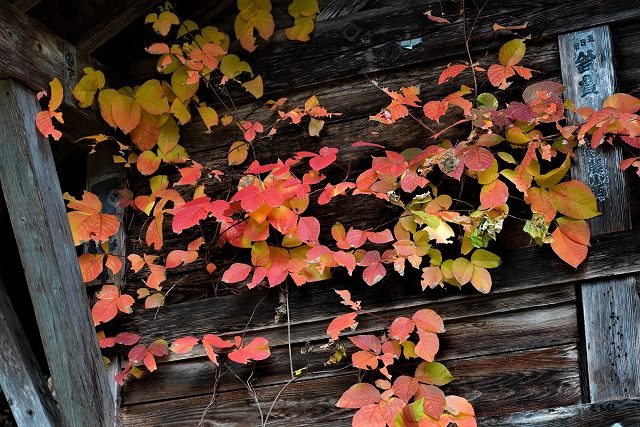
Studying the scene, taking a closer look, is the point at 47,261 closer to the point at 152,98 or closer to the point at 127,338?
the point at 127,338

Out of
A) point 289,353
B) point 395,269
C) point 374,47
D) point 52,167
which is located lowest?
point 289,353

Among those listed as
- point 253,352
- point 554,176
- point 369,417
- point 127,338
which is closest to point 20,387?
point 127,338

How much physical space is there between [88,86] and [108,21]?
30 cm

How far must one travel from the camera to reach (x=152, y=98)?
10.9 ft

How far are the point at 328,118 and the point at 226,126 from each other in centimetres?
49

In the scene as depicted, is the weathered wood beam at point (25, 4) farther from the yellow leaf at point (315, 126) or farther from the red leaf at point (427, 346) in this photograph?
the red leaf at point (427, 346)

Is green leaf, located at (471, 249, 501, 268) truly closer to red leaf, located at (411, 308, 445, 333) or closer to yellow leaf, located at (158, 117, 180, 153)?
red leaf, located at (411, 308, 445, 333)

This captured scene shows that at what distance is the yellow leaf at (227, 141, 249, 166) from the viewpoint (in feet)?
10.9

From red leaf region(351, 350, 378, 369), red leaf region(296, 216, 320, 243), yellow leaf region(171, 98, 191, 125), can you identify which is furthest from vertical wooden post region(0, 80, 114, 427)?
red leaf region(351, 350, 378, 369)

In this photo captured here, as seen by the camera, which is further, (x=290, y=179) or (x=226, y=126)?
(x=226, y=126)

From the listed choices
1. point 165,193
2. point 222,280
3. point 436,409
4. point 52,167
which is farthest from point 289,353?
point 52,167

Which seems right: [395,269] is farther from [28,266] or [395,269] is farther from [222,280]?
[28,266]

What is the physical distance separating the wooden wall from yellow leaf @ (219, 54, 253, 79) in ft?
0.27

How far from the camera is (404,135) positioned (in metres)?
3.16
